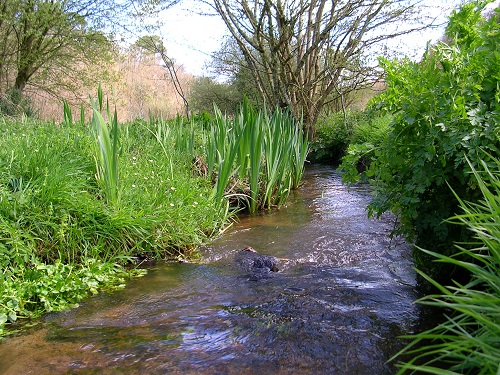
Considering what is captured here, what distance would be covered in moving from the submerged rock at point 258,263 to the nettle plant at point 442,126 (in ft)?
2.87

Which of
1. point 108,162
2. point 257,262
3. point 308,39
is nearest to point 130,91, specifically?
point 308,39

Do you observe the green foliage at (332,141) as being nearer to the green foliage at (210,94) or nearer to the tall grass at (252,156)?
the tall grass at (252,156)

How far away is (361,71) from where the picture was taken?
9.03 m

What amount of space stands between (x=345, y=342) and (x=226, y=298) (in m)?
0.75

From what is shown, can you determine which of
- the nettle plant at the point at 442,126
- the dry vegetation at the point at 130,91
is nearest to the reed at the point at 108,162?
the nettle plant at the point at 442,126

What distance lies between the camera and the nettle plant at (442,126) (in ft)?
5.27

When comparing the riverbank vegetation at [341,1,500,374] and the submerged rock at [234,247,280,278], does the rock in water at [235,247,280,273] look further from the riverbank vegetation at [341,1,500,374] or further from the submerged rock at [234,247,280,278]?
the riverbank vegetation at [341,1,500,374]

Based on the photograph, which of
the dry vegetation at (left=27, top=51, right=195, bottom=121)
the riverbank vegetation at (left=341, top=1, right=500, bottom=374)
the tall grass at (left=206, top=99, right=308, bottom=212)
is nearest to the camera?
the riverbank vegetation at (left=341, top=1, right=500, bottom=374)

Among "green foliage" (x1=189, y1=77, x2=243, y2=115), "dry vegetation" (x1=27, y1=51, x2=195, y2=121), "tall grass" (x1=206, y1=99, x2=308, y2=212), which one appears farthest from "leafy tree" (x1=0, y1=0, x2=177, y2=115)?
"tall grass" (x1=206, y1=99, x2=308, y2=212)

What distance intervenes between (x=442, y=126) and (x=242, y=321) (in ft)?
4.18

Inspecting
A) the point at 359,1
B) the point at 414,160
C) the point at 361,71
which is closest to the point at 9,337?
the point at 414,160

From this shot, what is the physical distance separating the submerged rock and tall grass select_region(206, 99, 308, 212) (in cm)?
83

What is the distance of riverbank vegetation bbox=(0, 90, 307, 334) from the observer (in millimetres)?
2225

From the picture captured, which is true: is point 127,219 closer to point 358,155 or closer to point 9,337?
point 9,337
